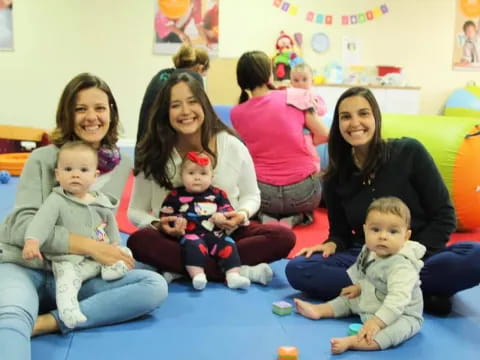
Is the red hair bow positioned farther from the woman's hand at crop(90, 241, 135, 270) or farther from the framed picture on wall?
the framed picture on wall

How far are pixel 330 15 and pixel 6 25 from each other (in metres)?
3.77

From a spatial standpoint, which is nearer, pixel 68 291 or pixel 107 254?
pixel 68 291

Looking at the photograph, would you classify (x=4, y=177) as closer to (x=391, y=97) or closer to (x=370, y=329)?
(x=370, y=329)

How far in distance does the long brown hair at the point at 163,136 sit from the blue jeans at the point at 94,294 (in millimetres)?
541

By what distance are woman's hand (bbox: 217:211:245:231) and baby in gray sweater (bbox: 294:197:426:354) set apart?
566mm

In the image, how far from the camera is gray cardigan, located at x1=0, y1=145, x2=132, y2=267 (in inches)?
66.4

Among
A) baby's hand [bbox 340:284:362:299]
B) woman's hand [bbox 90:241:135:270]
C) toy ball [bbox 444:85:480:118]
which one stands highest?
toy ball [bbox 444:85:480:118]

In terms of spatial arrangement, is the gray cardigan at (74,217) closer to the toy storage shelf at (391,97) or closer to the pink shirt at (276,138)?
the pink shirt at (276,138)

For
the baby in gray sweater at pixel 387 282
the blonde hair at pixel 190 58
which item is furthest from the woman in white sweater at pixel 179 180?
the blonde hair at pixel 190 58

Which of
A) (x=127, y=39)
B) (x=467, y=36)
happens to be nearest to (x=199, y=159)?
(x=127, y=39)

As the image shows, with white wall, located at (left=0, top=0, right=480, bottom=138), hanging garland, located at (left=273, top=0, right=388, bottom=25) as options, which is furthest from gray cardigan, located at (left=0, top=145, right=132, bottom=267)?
hanging garland, located at (left=273, top=0, right=388, bottom=25)

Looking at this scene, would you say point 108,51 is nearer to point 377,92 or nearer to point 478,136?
point 377,92

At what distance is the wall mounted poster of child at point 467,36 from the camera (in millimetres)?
7070

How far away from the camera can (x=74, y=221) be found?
69.3 inches
